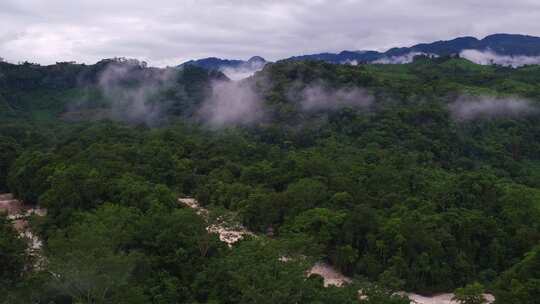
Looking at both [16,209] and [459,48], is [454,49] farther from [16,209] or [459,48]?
[16,209]

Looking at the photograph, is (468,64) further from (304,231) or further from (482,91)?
(304,231)

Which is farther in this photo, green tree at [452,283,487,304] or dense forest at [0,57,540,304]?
green tree at [452,283,487,304]

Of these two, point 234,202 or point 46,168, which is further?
point 46,168

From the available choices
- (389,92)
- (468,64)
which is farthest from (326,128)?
(468,64)

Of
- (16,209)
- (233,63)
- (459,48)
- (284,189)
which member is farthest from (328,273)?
(459,48)

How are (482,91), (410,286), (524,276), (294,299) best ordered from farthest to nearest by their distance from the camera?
(482,91)
(410,286)
(524,276)
(294,299)

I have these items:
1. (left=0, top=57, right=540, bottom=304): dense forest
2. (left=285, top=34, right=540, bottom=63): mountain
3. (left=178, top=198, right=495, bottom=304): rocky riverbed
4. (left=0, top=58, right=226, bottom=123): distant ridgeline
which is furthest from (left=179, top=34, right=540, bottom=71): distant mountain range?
(left=178, top=198, right=495, bottom=304): rocky riverbed

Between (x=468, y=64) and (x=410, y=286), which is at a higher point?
(x=468, y=64)

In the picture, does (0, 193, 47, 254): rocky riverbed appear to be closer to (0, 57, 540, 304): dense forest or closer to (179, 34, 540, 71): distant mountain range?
(0, 57, 540, 304): dense forest

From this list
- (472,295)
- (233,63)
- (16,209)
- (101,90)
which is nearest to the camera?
(472,295)
